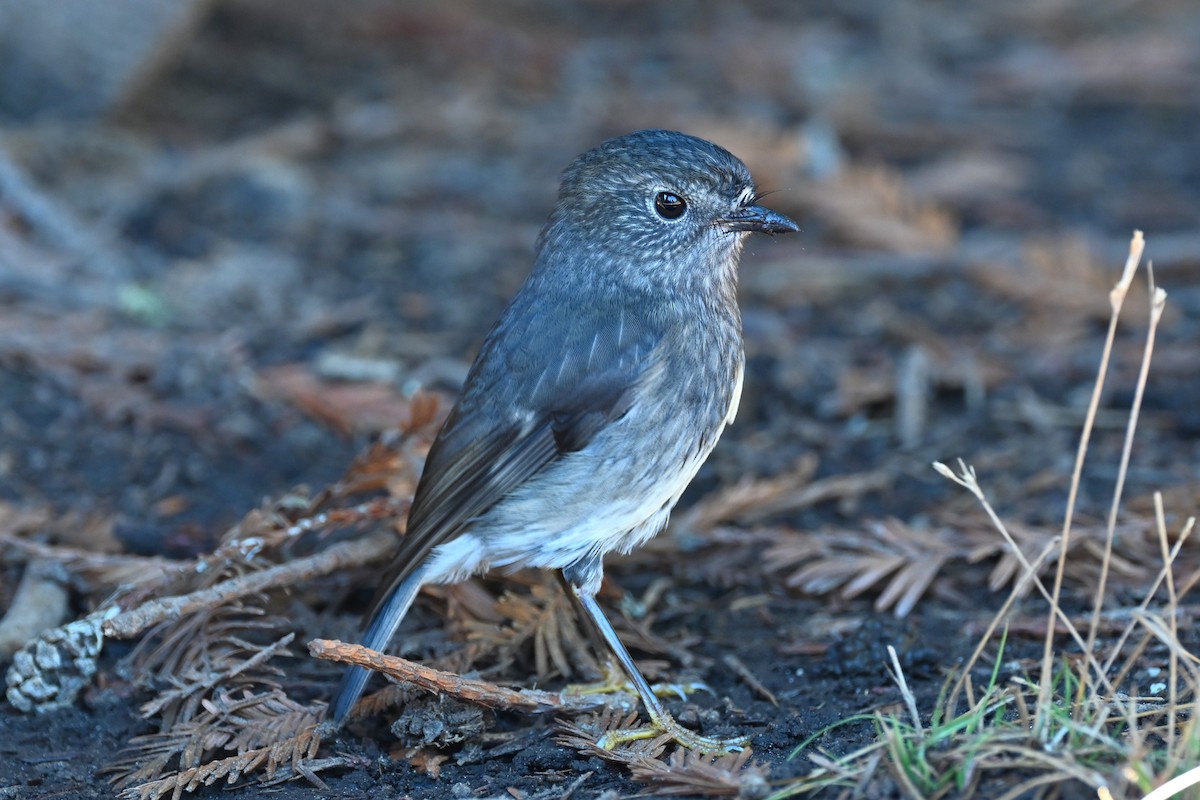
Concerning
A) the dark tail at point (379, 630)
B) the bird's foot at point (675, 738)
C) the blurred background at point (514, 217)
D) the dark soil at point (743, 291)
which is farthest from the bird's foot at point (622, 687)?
the blurred background at point (514, 217)

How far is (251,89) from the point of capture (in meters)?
7.59

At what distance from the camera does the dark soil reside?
3.78m

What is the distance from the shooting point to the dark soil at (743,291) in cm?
378

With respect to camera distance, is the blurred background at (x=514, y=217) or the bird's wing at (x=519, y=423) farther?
the blurred background at (x=514, y=217)

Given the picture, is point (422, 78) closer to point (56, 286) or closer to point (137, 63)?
point (137, 63)

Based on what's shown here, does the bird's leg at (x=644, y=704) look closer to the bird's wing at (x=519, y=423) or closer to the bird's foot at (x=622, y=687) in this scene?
the bird's foot at (x=622, y=687)

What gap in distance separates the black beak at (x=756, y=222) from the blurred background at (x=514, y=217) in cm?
112

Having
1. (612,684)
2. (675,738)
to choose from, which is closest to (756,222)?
(612,684)

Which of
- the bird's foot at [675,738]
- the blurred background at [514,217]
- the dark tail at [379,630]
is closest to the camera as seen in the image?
the bird's foot at [675,738]

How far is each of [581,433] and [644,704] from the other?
28.8 inches

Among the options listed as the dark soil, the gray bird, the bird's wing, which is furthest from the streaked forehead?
the dark soil

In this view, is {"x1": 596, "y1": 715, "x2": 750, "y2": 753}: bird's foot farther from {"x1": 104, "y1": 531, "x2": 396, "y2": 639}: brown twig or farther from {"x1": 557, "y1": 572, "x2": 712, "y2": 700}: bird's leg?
{"x1": 104, "y1": 531, "x2": 396, "y2": 639}: brown twig

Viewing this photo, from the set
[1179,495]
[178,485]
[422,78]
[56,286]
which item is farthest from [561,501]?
[422,78]

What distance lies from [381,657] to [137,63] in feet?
15.4
